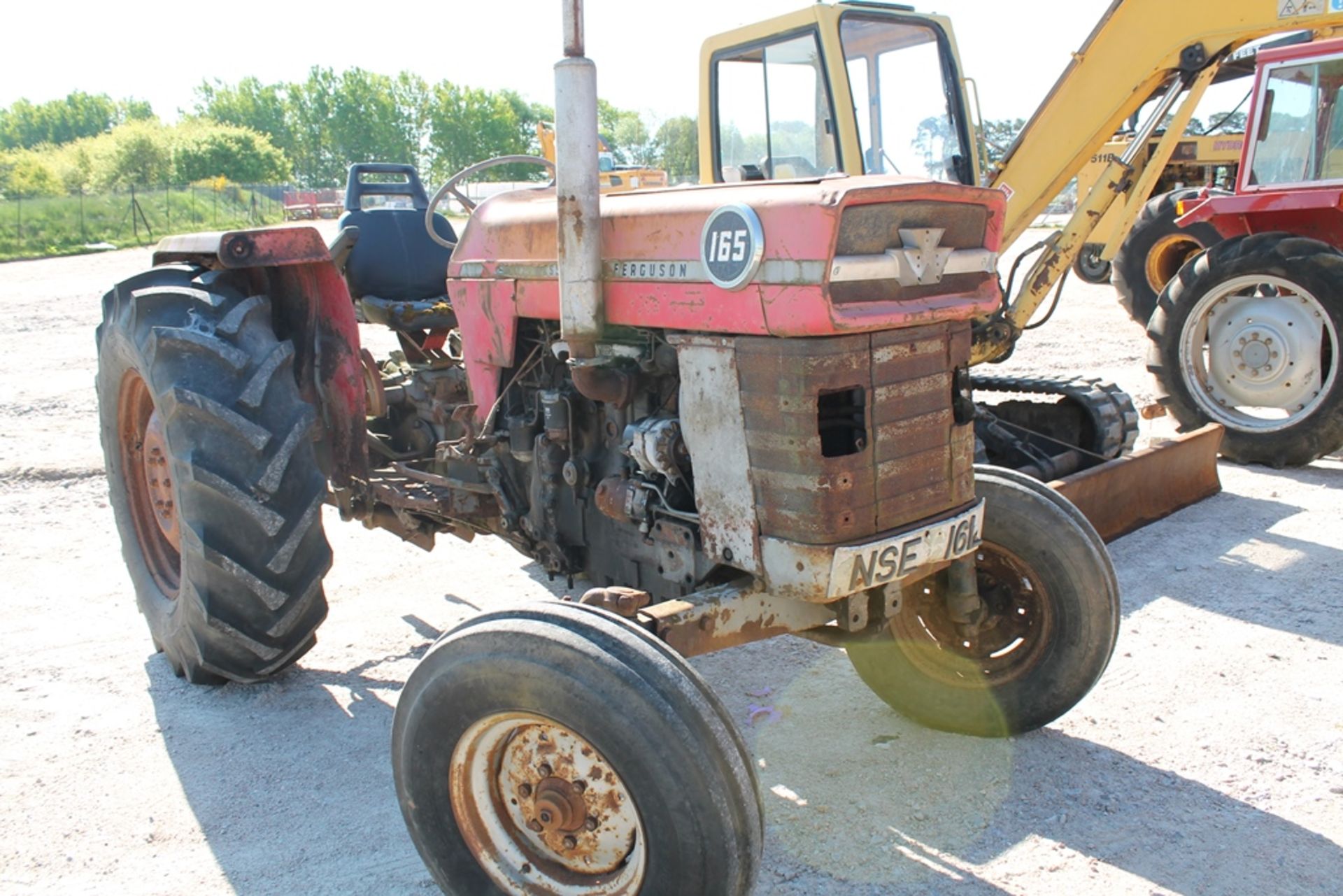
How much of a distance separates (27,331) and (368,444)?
985 cm

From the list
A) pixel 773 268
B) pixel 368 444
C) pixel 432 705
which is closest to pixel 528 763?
pixel 432 705

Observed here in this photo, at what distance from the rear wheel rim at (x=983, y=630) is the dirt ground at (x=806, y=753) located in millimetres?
215

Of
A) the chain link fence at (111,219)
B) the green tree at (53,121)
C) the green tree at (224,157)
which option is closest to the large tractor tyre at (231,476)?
the chain link fence at (111,219)

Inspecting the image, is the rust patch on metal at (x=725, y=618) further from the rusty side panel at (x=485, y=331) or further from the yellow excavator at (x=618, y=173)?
the yellow excavator at (x=618, y=173)

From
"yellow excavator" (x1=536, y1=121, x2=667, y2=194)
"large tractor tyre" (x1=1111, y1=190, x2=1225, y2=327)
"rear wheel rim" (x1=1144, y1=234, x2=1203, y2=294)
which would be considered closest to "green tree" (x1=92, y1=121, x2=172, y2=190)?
"yellow excavator" (x1=536, y1=121, x2=667, y2=194)

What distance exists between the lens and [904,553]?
2746 mm

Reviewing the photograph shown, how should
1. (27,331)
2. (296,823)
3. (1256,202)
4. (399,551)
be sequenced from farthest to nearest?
(27,331), (1256,202), (399,551), (296,823)

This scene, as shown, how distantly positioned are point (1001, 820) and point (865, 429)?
1167 mm

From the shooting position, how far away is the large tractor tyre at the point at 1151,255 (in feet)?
30.4

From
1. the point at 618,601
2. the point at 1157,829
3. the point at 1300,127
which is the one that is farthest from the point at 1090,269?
the point at 618,601

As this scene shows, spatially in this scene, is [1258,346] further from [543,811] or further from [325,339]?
[543,811]

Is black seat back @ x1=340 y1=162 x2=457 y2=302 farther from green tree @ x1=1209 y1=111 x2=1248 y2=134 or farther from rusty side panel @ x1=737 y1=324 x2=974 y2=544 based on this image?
green tree @ x1=1209 y1=111 x2=1248 y2=134

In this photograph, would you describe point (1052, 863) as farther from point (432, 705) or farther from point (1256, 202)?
point (1256, 202)

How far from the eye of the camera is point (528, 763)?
2.52 meters
